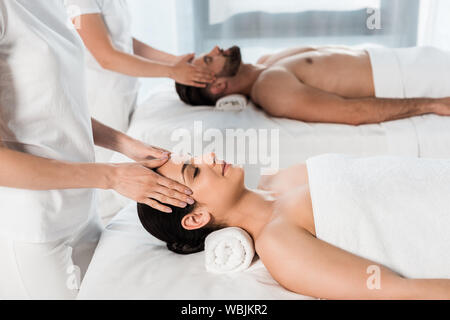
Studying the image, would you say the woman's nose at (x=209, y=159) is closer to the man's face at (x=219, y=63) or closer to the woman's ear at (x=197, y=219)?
the woman's ear at (x=197, y=219)

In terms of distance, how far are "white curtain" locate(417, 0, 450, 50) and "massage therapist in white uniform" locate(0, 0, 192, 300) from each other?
280 cm

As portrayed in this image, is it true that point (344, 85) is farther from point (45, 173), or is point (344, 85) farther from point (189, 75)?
point (45, 173)

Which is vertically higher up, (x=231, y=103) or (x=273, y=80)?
(x=273, y=80)

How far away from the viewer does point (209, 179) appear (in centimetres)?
127

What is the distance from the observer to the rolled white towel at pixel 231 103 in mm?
2256

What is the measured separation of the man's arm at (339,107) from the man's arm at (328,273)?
98cm

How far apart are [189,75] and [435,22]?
2.16 metres

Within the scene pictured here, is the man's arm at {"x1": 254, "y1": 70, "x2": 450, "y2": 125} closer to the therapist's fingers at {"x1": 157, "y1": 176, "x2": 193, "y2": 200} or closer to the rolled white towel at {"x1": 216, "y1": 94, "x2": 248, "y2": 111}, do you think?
the rolled white towel at {"x1": 216, "y1": 94, "x2": 248, "y2": 111}

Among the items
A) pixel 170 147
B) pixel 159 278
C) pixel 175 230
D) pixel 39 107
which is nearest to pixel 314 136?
pixel 170 147

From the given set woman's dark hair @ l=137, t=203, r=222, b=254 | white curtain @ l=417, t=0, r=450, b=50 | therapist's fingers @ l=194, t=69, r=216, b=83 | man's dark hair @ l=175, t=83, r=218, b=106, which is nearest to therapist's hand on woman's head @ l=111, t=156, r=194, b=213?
woman's dark hair @ l=137, t=203, r=222, b=254

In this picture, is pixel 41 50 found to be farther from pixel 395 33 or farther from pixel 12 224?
pixel 395 33

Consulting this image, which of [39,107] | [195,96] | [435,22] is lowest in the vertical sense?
[195,96]

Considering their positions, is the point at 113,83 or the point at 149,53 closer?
the point at 113,83
